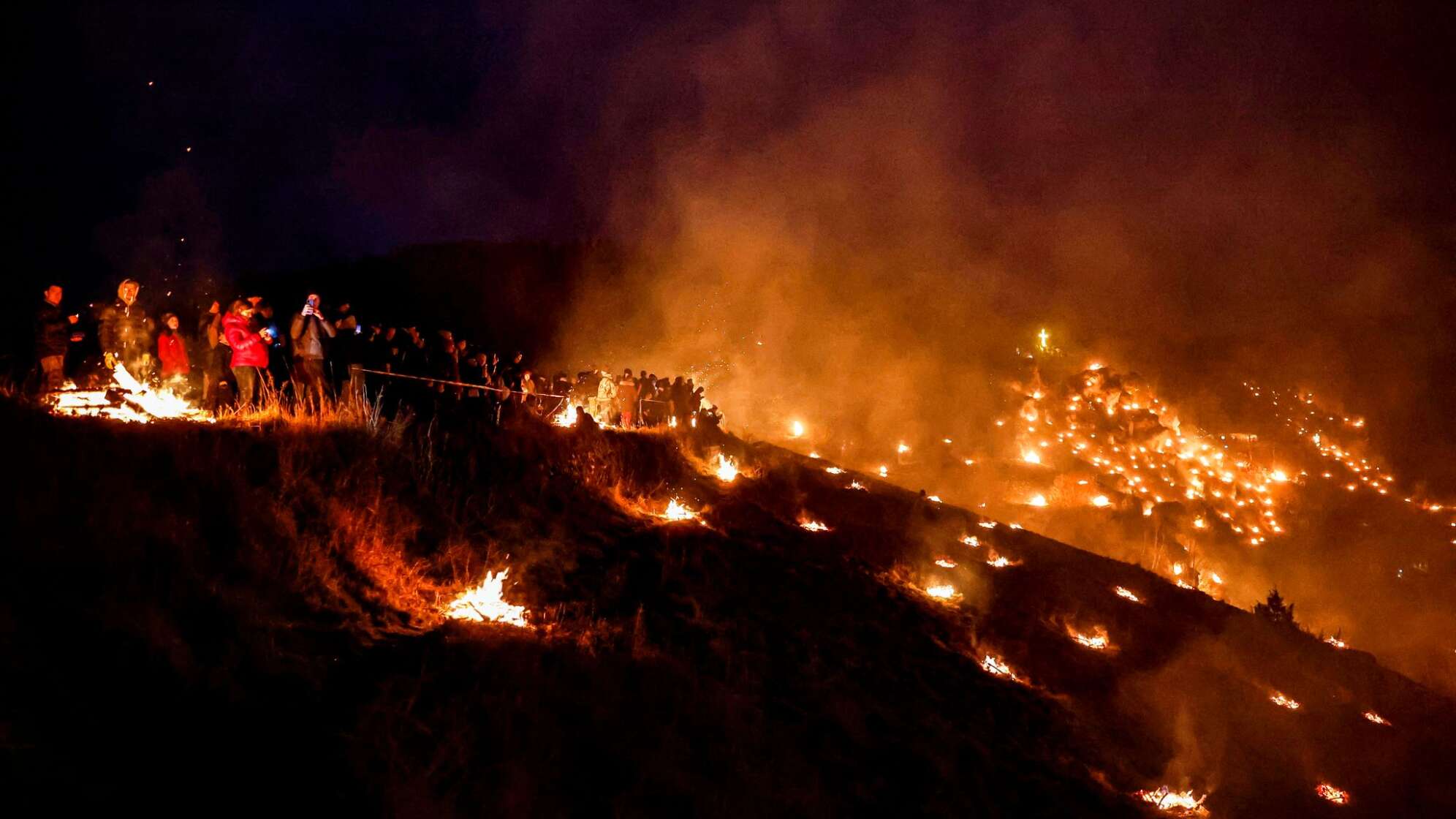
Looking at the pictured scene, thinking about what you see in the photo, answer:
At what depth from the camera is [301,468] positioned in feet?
18.0

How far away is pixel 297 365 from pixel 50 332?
7.57 feet

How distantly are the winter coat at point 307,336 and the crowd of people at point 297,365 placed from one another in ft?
0.04

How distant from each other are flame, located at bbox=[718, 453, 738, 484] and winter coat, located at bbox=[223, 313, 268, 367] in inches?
225

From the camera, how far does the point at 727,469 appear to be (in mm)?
10242

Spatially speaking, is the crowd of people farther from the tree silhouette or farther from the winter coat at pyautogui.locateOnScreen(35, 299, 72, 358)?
the tree silhouette

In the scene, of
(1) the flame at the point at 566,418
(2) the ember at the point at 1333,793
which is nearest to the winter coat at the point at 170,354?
(1) the flame at the point at 566,418

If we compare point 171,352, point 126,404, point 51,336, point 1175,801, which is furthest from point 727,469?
point 51,336

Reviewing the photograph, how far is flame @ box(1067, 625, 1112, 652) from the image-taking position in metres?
7.73

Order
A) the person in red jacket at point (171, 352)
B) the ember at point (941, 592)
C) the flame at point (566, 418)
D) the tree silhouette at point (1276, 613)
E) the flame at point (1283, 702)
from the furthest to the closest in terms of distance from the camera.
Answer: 1. the tree silhouette at point (1276, 613)
2. the flame at point (566, 418)
3. the person in red jacket at point (171, 352)
4. the ember at point (941, 592)
5. the flame at point (1283, 702)

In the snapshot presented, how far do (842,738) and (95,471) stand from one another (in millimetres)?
5085

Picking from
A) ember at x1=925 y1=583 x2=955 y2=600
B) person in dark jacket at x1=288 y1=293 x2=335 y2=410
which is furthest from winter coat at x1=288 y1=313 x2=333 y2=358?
ember at x1=925 y1=583 x2=955 y2=600

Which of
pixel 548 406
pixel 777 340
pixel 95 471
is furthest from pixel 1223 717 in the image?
pixel 777 340

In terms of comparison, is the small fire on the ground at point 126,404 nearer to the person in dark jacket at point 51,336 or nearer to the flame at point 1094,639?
the person in dark jacket at point 51,336

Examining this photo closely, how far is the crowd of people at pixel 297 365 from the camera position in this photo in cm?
778
